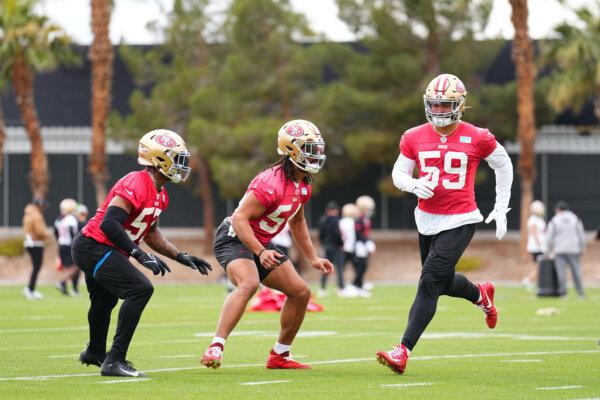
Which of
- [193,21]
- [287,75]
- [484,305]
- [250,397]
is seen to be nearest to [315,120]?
[287,75]

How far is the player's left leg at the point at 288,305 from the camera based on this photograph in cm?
1088

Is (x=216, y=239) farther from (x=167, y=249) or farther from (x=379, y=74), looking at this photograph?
(x=379, y=74)

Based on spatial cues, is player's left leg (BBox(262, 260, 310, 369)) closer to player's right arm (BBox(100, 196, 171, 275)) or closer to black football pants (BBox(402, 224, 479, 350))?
black football pants (BBox(402, 224, 479, 350))

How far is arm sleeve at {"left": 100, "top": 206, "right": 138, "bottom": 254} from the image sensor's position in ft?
33.5

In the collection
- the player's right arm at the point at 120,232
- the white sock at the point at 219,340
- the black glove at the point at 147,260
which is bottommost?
the white sock at the point at 219,340

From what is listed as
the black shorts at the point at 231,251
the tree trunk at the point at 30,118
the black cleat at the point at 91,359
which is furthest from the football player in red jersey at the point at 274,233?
the tree trunk at the point at 30,118

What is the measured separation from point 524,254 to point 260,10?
34.2 ft

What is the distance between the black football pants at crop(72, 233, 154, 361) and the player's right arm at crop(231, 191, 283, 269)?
807 mm

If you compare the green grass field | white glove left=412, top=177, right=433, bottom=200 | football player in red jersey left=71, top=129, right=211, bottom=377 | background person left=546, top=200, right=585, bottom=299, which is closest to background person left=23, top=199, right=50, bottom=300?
the green grass field

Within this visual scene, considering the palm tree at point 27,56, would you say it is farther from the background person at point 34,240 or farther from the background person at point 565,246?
the background person at point 565,246

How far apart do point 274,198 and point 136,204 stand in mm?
1081

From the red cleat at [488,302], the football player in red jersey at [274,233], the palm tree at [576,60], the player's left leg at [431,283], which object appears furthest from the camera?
the palm tree at [576,60]

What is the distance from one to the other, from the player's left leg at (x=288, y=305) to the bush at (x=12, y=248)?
31.5 meters

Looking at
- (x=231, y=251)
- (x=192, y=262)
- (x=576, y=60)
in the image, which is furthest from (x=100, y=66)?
(x=192, y=262)
